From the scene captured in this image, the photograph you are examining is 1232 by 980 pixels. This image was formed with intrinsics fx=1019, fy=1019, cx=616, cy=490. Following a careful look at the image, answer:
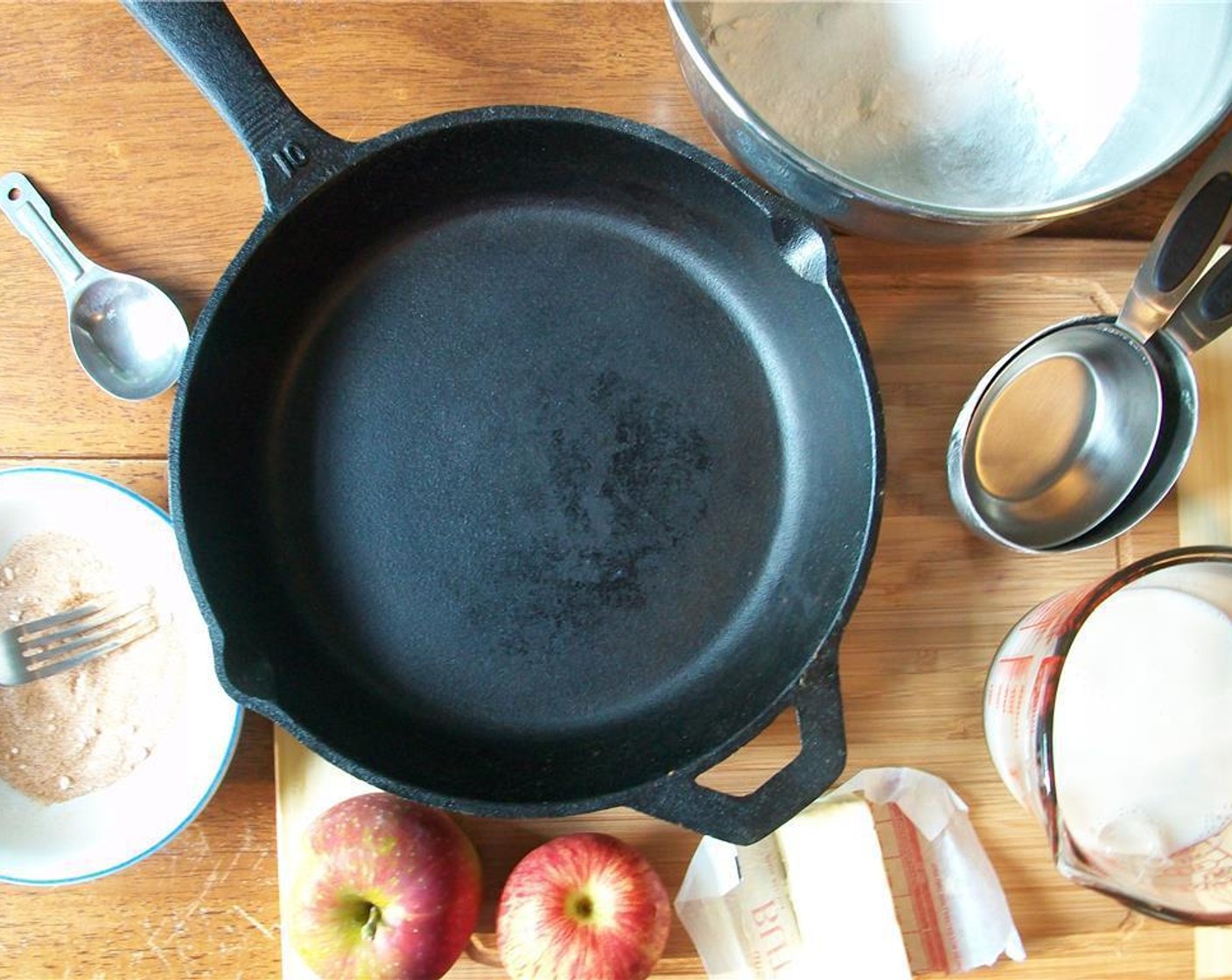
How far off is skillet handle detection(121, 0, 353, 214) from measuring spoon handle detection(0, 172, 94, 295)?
16 centimetres

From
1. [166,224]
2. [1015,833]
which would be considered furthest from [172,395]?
[1015,833]

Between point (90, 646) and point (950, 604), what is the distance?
0.57m

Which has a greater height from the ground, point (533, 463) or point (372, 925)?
point (533, 463)

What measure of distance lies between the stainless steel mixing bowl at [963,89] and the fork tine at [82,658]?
50 centimetres

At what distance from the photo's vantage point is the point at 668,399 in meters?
0.70

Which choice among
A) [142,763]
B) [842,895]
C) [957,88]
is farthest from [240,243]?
[842,895]

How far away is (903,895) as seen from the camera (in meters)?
0.68

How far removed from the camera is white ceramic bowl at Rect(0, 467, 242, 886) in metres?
0.64

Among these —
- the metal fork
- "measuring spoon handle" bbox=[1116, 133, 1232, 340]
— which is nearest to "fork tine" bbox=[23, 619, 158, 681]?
the metal fork

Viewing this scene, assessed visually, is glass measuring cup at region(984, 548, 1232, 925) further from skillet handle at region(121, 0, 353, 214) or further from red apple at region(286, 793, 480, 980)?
skillet handle at region(121, 0, 353, 214)

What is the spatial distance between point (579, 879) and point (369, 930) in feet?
0.43

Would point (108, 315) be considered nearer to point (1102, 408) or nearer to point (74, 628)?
point (74, 628)

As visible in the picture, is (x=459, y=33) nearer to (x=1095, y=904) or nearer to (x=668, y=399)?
(x=668, y=399)

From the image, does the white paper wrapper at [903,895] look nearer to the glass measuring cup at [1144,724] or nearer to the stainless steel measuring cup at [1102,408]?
the glass measuring cup at [1144,724]
